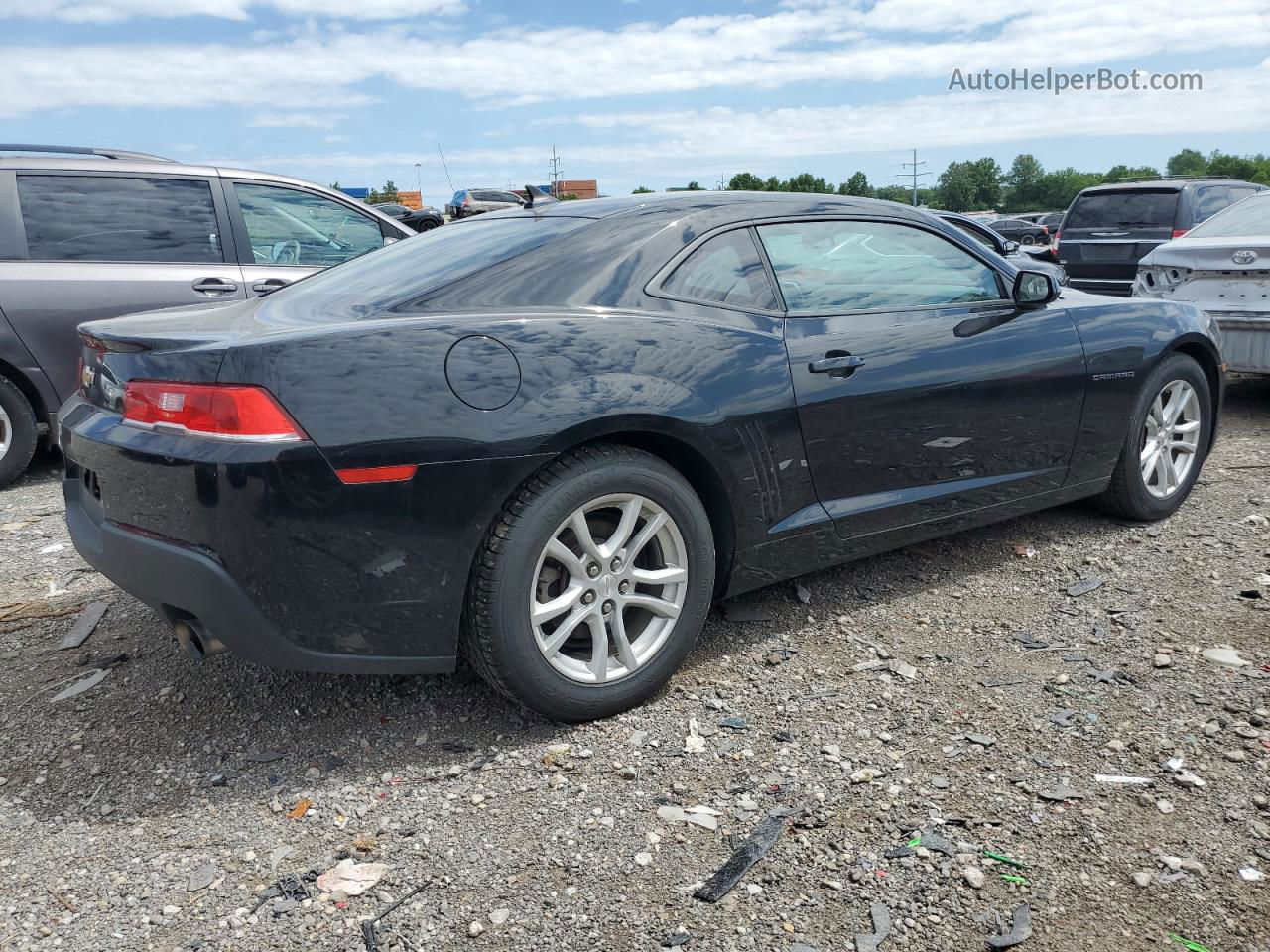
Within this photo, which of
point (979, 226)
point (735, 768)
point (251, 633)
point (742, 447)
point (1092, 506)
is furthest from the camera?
point (979, 226)

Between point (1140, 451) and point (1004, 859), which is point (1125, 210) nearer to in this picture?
point (1140, 451)

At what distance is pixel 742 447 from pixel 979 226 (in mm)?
7275

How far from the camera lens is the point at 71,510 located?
10.6ft

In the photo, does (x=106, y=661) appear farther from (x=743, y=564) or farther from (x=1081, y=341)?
(x=1081, y=341)

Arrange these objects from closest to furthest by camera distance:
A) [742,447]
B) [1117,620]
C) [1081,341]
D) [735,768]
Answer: [735,768], [742,447], [1117,620], [1081,341]

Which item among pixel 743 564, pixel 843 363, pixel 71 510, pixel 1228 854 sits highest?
pixel 843 363

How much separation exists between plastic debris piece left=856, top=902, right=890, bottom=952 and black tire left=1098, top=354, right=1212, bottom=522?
292 centimetres

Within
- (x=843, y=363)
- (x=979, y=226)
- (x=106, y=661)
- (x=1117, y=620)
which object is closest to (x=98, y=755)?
(x=106, y=661)

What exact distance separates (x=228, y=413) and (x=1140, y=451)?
3.78 meters

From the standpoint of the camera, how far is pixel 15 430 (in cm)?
581

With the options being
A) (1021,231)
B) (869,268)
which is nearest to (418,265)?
(869,268)

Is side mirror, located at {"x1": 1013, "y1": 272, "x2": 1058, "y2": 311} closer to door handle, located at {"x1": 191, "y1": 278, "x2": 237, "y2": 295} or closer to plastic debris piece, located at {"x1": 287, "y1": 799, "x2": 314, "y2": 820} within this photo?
plastic debris piece, located at {"x1": 287, "y1": 799, "x2": 314, "y2": 820}

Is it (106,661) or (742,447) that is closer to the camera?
(742,447)

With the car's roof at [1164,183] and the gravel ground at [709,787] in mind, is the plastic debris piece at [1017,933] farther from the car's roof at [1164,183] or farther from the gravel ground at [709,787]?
the car's roof at [1164,183]
